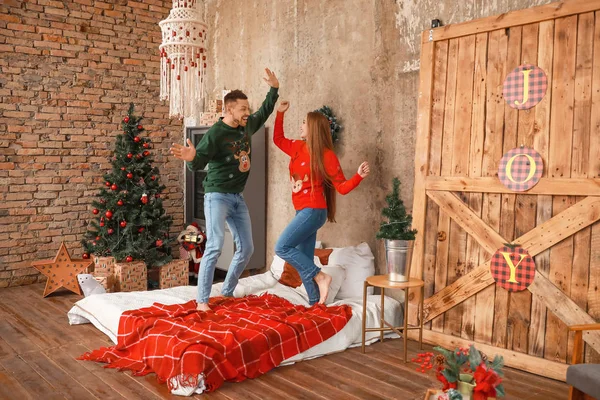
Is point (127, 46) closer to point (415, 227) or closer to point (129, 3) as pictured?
point (129, 3)

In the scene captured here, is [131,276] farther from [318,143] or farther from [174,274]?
[318,143]

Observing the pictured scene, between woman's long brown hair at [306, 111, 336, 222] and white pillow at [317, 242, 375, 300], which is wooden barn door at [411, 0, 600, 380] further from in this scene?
woman's long brown hair at [306, 111, 336, 222]

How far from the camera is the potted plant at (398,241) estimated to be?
12.2 feet

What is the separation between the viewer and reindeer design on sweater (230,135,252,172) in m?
4.39

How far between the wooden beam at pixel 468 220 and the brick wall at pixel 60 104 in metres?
4.34

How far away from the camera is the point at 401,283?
371 centimetres

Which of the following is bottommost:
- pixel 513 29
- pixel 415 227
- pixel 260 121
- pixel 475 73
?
pixel 415 227

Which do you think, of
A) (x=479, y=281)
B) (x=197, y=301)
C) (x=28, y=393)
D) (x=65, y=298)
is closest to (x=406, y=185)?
(x=479, y=281)

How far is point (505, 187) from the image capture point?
3691 mm

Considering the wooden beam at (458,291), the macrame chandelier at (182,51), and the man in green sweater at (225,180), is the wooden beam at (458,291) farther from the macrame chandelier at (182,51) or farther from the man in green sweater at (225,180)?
the macrame chandelier at (182,51)

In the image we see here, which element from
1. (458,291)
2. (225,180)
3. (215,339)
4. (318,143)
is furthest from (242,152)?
(458,291)

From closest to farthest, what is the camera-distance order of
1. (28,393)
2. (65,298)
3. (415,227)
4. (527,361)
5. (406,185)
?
(28,393) → (527,361) → (415,227) → (406,185) → (65,298)

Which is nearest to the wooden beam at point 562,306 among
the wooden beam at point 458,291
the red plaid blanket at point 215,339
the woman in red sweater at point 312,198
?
the wooden beam at point 458,291

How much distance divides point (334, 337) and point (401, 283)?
2.05ft
